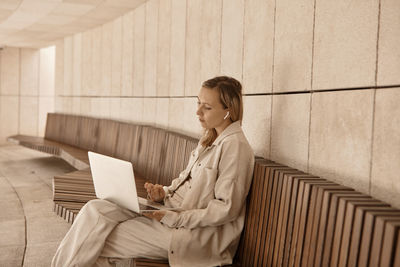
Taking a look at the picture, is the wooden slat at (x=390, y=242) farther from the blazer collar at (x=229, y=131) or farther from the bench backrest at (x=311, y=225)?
the blazer collar at (x=229, y=131)

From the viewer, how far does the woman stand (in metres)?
2.85

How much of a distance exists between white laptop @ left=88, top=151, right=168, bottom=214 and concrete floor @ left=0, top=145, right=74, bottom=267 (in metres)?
1.35

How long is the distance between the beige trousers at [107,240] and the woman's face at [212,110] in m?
0.78

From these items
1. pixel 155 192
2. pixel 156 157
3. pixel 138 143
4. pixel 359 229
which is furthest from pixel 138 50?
pixel 359 229

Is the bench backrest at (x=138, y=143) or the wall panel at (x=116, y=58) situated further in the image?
the wall panel at (x=116, y=58)

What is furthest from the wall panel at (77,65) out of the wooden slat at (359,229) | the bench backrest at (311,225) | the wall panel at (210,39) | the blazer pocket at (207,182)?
the wooden slat at (359,229)

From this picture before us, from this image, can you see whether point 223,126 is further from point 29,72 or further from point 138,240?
point 29,72

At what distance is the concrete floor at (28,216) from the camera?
14.5 feet

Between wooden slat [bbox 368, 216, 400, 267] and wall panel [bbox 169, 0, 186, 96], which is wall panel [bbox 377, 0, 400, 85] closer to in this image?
wooden slat [bbox 368, 216, 400, 267]

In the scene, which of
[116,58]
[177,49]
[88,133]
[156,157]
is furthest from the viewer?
[88,133]

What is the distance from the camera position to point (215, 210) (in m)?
2.81

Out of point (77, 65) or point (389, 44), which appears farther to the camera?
point (77, 65)

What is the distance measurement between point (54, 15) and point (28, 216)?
13.8 feet

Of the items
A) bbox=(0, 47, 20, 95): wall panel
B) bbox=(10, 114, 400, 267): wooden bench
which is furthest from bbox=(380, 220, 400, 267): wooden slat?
bbox=(0, 47, 20, 95): wall panel
